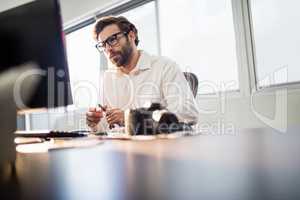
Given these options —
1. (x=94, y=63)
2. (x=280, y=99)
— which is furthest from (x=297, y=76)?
(x=94, y=63)

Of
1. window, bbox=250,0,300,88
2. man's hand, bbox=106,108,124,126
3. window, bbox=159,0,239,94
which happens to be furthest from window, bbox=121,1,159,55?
man's hand, bbox=106,108,124,126

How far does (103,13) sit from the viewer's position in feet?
12.1

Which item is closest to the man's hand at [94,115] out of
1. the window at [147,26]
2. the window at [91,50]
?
the window at [91,50]

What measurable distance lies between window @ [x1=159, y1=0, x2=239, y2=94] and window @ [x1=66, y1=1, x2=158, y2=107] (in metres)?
0.27

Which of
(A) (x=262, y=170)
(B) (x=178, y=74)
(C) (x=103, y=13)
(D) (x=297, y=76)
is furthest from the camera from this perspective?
(C) (x=103, y=13)

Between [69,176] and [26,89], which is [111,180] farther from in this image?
[26,89]

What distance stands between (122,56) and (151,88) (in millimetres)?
297

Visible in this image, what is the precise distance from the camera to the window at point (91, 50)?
3.21 meters

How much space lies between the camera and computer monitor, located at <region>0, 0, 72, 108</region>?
1.98ft

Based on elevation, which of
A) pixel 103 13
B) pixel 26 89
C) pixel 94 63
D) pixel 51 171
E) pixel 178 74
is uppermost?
pixel 103 13

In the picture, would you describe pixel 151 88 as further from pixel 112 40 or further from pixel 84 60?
pixel 84 60

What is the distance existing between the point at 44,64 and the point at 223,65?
222cm

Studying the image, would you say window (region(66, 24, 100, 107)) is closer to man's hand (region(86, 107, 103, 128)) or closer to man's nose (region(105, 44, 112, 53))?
man's nose (region(105, 44, 112, 53))

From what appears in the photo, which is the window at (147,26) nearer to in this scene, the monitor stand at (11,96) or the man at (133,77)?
the man at (133,77)
